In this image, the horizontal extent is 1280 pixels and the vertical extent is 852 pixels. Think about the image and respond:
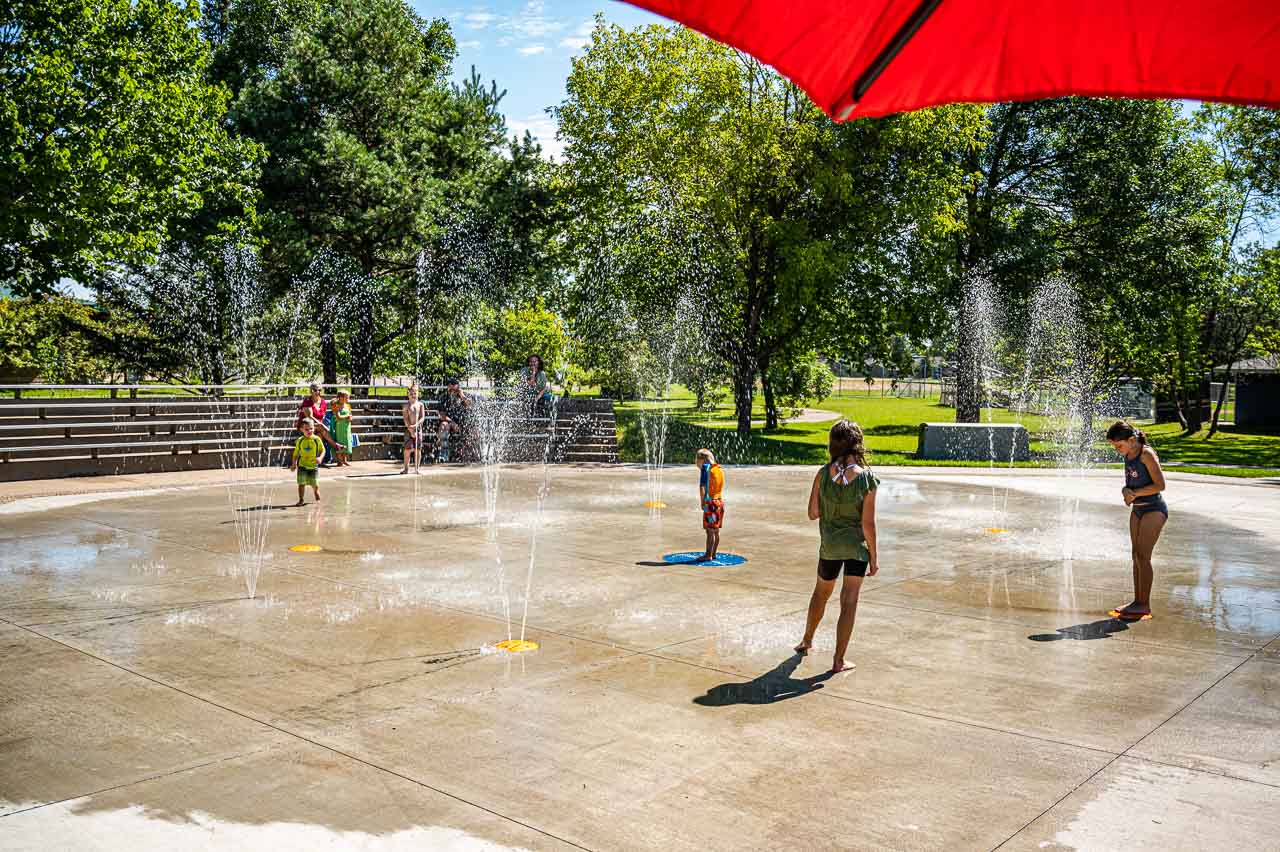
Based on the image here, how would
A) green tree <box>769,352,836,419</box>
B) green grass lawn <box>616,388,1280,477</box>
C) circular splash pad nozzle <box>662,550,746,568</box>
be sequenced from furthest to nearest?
green tree <box>769,352,836,419</box> < green grass lawn <box>616,388,1280,477</box> < circular splash pad nozzle <box>662,550,746,568</box>

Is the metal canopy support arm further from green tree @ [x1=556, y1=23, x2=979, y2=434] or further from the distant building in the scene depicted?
the distant building

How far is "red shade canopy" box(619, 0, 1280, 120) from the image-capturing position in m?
2.15

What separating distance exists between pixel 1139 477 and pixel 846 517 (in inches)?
141

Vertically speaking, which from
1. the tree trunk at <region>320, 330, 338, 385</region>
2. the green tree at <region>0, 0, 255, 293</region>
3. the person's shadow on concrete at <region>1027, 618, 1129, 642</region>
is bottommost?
the person's shadow on concrete at <region>1027, 618, 1129, 642</region>

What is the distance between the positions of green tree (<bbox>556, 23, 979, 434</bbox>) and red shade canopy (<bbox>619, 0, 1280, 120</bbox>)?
86.3ft

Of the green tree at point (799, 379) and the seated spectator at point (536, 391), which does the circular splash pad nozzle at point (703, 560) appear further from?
the green tree at point (799, 379)

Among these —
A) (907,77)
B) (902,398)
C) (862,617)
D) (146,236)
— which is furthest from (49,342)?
(902,398)

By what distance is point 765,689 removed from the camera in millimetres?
6855

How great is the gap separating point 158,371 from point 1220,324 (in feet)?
147

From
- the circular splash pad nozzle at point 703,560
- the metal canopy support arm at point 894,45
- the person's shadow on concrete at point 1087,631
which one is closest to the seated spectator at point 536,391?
the circular splash pad nozzle at point 703,560

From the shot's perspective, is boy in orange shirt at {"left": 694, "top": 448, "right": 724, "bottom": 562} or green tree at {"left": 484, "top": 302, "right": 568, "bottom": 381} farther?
green tree at {"left": 484, "top": 302, "right": 568, "bottom": 381}

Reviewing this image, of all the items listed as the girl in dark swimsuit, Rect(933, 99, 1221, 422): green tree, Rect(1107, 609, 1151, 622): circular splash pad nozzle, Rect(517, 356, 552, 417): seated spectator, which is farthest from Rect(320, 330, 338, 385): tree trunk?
Rect(1107, 609, 1151, 622): circular splash pad nozzle

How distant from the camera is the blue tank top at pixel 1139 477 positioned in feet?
29.1

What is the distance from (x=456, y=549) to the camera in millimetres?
12086
